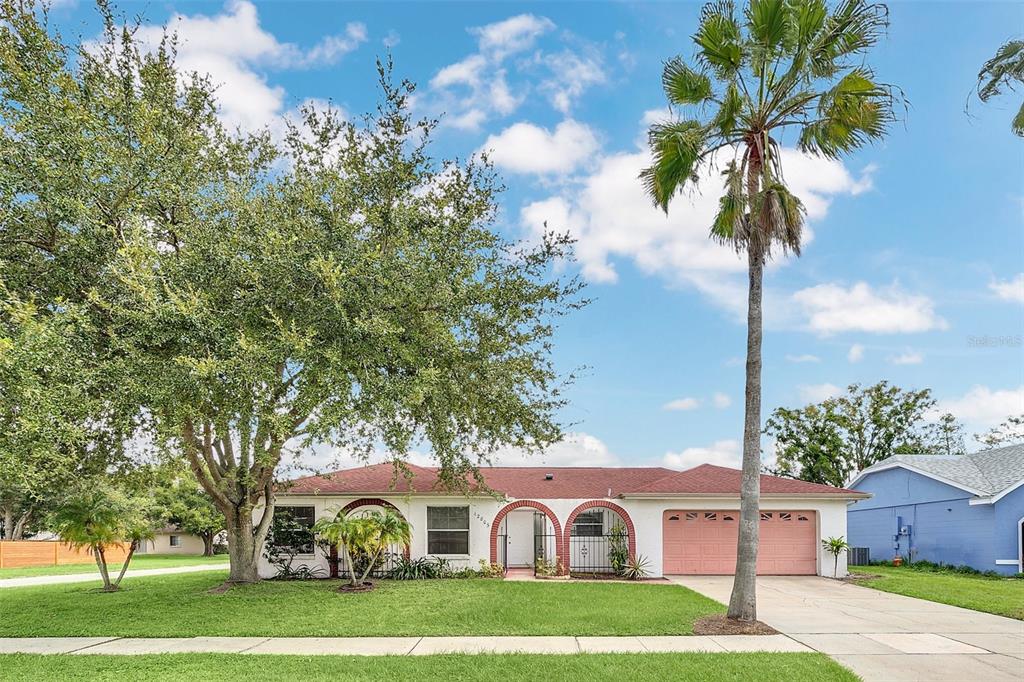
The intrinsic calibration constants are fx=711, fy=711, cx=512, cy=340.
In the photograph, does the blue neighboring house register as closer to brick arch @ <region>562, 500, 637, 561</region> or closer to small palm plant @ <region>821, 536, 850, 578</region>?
small palm plant @ <region>821, 536, 850, 578</region>

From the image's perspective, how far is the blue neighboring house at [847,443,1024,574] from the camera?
74.2 feet

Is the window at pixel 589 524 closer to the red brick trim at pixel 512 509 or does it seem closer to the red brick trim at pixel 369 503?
the red brick trim at pixel 512 509

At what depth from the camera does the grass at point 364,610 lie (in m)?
11.9

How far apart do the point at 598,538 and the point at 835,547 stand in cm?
703

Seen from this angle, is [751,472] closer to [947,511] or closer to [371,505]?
[371,505]

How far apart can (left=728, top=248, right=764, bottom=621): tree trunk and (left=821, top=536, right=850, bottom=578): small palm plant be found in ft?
33.5

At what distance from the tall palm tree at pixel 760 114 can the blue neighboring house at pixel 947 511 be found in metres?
15.5

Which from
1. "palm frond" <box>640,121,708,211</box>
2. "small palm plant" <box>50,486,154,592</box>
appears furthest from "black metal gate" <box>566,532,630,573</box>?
"small palm plant" <box>50,486,154,592</box>

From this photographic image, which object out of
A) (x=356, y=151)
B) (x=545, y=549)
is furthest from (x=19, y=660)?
(x=545, y=549)

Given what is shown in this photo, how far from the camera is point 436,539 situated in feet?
69.2

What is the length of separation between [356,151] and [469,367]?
5064mm

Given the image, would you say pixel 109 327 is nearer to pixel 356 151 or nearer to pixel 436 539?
pixel 356 151

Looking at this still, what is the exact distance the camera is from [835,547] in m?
20.9

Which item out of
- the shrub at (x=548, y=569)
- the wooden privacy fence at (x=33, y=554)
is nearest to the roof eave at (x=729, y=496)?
the shrub at (x=548, y=569)
